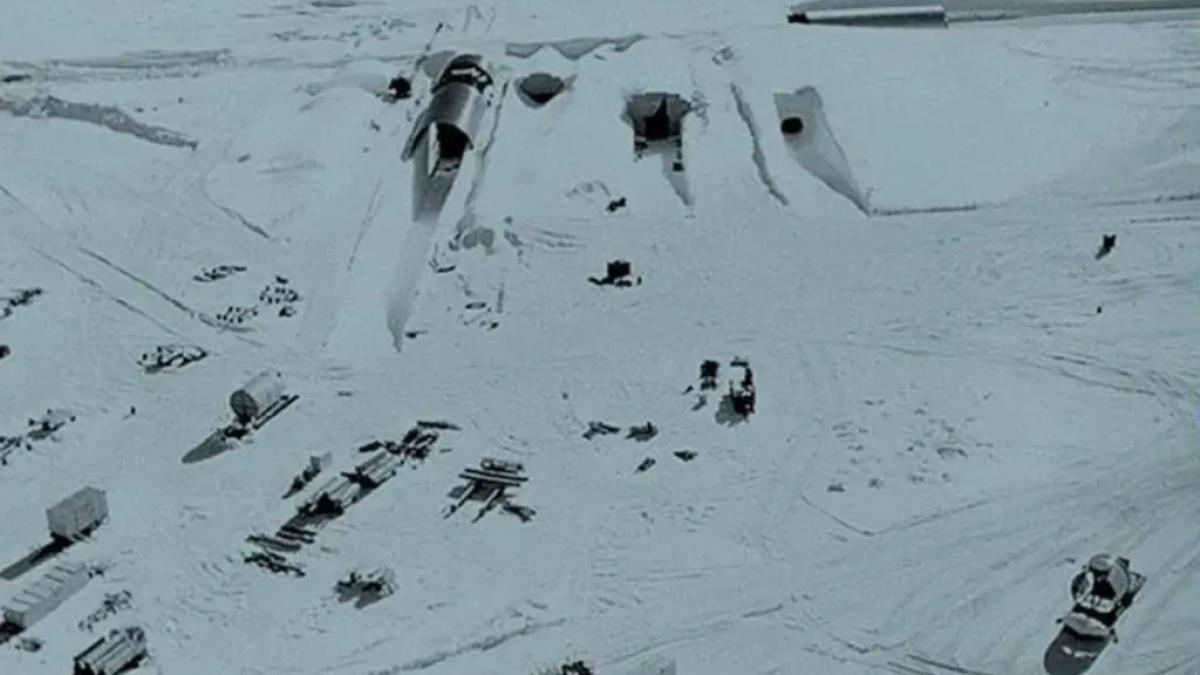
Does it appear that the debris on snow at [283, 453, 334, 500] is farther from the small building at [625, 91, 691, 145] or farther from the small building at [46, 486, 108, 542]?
the small building at [625, 91, 691, 145]

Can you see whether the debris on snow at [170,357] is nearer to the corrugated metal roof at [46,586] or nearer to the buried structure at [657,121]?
the corrugated metal roof at [46,586]

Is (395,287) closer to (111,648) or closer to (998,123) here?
(111,648)

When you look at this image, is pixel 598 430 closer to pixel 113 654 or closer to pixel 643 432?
pixel 643 432

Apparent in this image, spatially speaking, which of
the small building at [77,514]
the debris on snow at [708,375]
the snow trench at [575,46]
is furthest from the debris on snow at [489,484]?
the snow trench at [575,46]

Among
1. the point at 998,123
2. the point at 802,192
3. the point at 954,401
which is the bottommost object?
the point at 954,401

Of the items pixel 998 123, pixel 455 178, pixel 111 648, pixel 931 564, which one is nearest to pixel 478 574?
pixel 111 648

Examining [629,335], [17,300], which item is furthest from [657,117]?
[17,300]

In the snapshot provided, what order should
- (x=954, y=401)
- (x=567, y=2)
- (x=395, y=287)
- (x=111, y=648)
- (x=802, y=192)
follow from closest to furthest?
1. (x=111, y=648)
2. (x=954, y=401)
3. (x=395, y=287)
4. (x=802, y=192)
5. (x=567, y=2)
